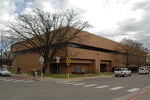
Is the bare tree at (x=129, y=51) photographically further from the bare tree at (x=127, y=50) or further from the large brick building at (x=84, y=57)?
the large brick building at (x=84, y=57)

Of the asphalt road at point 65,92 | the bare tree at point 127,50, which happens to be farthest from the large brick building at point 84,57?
the asphalt road at point 65,92

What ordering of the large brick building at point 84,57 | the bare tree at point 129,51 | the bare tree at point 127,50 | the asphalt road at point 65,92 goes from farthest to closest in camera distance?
the bare tree at point 129,51 → the bare tree at point 127,50 → the large brick building at point 84,57 → the asphalt road at point 65,92

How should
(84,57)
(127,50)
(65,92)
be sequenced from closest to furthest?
(65,92) < (84,57) < (127,50)

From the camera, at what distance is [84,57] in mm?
36719

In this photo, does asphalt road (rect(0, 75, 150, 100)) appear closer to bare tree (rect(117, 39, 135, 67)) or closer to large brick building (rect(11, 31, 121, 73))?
large brick building (rect(11, 31, 121, 73))

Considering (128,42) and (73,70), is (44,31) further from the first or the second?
(128,42)

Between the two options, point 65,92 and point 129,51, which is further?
point 129,51

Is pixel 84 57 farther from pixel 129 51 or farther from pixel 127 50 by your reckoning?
pixel 129 51

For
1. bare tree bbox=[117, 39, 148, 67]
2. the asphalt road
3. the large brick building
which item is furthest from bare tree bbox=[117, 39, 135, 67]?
the asphalt road

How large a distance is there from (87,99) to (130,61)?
143 ft

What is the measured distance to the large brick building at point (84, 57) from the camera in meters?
35.0

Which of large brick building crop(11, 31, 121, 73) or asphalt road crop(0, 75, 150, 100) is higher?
large brick building crop(11, 31, 121, 73)

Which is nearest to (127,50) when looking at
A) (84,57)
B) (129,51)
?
(129,51)

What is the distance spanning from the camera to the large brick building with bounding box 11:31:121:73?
Result: 3497 centimetres
